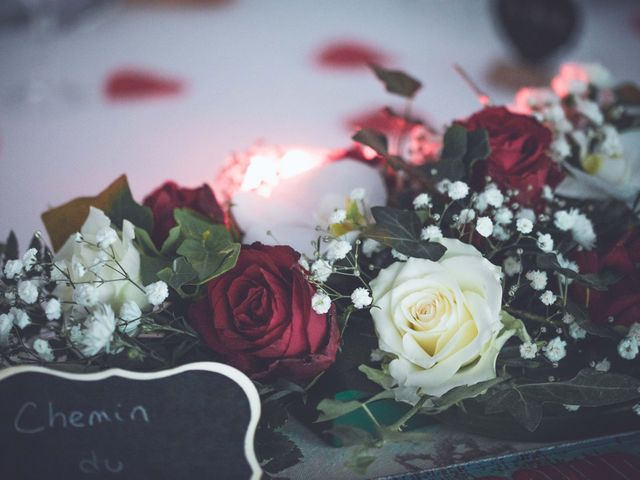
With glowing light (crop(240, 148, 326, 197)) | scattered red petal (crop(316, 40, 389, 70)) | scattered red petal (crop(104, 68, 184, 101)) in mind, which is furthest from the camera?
scattered red petal (crop(316, 40, 389, 70))

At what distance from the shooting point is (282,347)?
0.55m

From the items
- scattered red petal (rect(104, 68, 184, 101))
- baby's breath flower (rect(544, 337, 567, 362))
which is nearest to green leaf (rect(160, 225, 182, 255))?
baby's breath flower (rect(544, 337, 567, 362))

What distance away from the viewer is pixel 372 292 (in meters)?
0.60

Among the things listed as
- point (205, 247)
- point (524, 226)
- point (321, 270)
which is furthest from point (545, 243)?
point (205, 247)

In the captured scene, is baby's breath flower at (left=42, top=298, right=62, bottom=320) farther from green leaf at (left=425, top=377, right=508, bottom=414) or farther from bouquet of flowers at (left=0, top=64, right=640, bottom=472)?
green leaf at (left=425, top=377, right=508, bottom=414)

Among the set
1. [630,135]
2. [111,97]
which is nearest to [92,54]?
[111,97]

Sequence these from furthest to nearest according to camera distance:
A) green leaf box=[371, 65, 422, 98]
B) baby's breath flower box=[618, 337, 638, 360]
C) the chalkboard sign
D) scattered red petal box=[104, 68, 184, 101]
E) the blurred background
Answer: scattered red petal box=[104, 68, 184, 101]
the blurred background
green leaf box=[371, 65, 422, 98]
baby's breath flower box=[618, 337, 638, 360]
the chalkboard sign

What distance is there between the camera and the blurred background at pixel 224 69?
1705 millimetres

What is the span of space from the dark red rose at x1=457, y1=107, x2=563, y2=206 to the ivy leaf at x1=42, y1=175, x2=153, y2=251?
0.42 metres

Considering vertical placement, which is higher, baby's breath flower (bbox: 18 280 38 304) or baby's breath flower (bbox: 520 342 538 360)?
baby's breath flower (bbox: 18 280 38 304)

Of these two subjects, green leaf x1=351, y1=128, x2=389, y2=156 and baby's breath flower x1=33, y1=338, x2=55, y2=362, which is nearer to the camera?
baby's breath flower x1=33, y1=338, x2=55, y2=362

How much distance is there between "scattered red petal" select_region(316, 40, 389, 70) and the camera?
6.79 ft

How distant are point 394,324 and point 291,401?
155 millimetres

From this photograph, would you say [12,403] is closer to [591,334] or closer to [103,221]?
[103,221]
